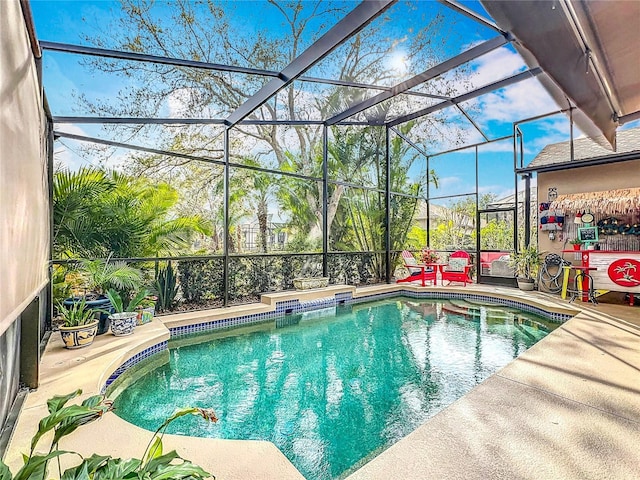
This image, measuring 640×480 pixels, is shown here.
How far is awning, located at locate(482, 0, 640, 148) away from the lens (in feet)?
4.00

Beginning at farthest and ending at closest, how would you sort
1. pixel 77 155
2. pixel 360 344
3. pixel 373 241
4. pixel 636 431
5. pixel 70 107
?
1. pixel 373 241
2. pixel 70 107
3. pixel 77 155
4. pixel 360 344
5. pixel 636 431

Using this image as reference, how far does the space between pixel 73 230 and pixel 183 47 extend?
6.37 m

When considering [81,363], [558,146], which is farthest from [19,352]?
[558,146]

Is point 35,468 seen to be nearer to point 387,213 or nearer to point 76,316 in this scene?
point 76,316

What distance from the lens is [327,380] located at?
374 centimetres

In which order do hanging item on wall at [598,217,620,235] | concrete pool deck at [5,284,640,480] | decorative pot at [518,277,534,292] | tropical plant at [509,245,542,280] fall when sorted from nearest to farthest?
concrete pool deck at [5,284,640,480] → hanging item on wall at [598,217,620,235] → tropical plant at [509,245,542,280] → decorative pot at [518,277,534,292]

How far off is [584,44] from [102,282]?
5.50 meters

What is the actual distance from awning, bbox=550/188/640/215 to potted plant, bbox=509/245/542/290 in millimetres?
1229

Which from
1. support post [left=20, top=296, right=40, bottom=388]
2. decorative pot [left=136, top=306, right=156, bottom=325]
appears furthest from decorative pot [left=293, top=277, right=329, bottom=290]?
support post [left=20, top=296, right=40, bottom=388]

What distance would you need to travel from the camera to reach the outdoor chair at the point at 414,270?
9609mm

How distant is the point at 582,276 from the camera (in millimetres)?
7270

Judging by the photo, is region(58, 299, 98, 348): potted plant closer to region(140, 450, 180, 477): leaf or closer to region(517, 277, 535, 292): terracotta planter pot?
region(140, 450, 180, 477): leaf

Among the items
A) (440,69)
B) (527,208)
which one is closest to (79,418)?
(440,69)

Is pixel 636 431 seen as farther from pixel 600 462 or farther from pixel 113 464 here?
pixel 113 464
